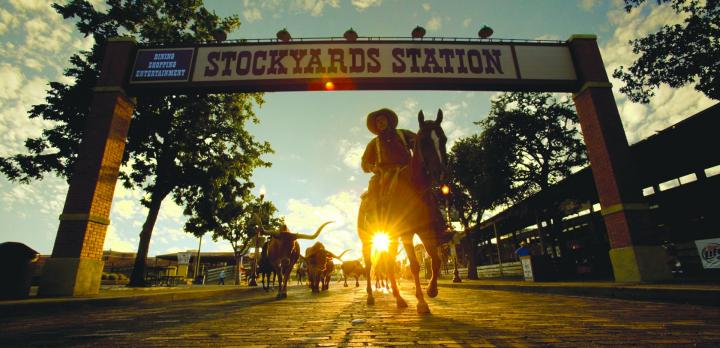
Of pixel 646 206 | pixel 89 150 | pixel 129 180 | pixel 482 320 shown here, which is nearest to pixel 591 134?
pixel 646 206

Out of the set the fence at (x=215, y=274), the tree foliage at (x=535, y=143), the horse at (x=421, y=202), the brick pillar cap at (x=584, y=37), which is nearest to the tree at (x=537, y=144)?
the tree foliage at (x=535, y=143)

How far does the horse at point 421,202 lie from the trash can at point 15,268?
8.67 m

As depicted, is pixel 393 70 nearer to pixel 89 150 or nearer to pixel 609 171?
pixel 609 171

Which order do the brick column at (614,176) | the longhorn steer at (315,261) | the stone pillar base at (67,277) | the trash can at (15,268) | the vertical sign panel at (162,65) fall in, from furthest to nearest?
the longhorn steer at (315,261)
the vertical sign panel at (162,65)
the brick column at (614,176)
the stone pillar base at (67,277)
the trash can at (15,268)

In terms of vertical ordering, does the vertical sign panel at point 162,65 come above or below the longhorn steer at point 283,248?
above

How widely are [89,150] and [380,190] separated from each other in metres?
9.86

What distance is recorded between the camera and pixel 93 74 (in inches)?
563

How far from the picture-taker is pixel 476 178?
2200cm

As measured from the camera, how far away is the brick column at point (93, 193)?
7.97 m

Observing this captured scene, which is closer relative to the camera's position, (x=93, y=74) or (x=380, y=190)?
(x=380, y=190)

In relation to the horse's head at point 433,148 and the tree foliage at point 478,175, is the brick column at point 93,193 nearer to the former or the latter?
the horse's head at point 433,148

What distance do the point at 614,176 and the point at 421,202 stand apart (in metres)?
8.70

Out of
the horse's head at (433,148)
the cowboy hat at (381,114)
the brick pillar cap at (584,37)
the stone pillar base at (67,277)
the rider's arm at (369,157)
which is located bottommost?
the stone pillar base at (67,277)

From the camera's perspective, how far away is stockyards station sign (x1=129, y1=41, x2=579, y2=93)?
35.6ft
